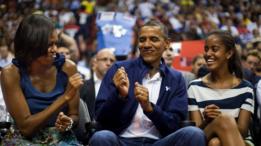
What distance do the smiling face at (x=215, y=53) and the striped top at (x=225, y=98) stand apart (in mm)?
197

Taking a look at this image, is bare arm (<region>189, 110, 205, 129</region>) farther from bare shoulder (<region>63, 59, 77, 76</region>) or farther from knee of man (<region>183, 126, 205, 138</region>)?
bare shoulder (<region>63, 59, 77, 76</region>)

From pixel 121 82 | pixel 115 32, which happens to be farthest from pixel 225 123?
pixel 115 32

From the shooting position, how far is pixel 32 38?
428 cm

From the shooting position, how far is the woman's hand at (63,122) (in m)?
4.12

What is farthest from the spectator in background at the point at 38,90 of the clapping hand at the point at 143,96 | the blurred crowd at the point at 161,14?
the blurred crowd at the point at 161,14

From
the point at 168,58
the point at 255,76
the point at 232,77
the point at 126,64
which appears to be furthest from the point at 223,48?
the point at 168,58

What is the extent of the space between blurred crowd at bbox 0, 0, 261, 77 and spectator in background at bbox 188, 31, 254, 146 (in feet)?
28.7

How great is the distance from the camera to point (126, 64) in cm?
470

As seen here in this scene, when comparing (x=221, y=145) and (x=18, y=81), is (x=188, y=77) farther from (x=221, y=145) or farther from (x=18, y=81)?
(x=18, y=81)

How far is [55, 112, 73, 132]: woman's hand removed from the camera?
412 centimetres

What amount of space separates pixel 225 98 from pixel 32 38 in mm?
1677

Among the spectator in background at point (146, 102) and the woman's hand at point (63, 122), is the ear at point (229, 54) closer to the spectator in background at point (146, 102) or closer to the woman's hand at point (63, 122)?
the spectator in background at point (146, 102)

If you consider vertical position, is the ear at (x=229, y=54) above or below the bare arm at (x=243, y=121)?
above

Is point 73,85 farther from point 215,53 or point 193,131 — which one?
point 215,53
